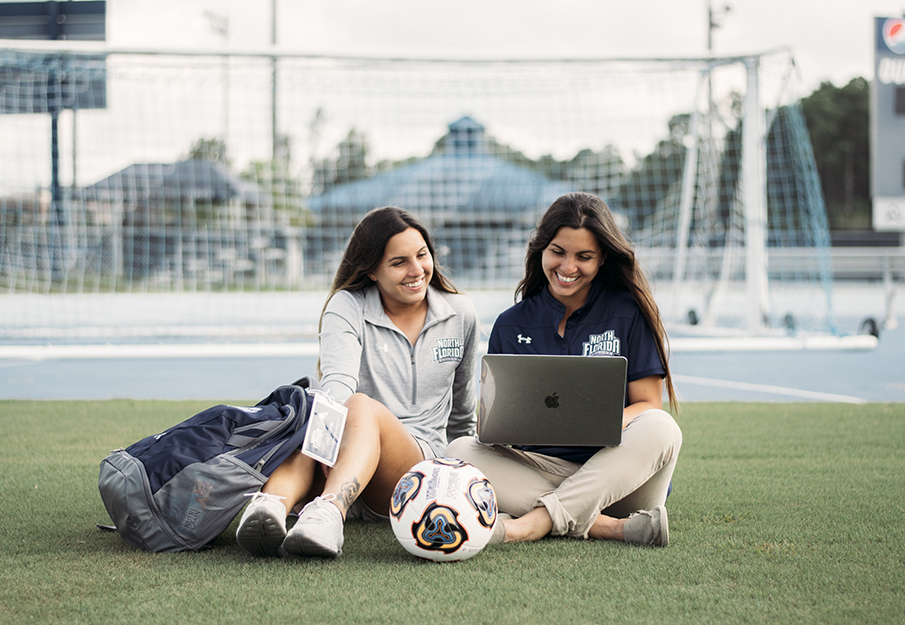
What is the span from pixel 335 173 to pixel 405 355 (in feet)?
51.7

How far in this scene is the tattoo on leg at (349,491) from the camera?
2.55 metres

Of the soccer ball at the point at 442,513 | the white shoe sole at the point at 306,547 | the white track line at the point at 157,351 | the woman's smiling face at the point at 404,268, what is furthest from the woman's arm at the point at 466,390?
the white track line at the point at 157,351

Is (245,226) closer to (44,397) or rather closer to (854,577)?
(44,397)

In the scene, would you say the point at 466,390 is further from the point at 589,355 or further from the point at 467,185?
the point at 467,185

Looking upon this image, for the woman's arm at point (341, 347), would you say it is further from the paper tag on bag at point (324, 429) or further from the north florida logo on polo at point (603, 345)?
the north florida logo on polo at point (603, 345)

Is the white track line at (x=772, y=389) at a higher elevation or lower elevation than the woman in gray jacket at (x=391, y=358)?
lower

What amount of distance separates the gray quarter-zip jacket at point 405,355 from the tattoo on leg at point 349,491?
1.42 feet

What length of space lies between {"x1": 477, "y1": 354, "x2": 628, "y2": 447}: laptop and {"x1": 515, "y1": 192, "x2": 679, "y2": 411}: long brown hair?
15.8 inches

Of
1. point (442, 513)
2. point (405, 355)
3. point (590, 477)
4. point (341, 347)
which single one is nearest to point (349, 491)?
point (442, 513)

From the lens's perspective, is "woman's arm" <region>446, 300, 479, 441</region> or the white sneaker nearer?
the white sneaker

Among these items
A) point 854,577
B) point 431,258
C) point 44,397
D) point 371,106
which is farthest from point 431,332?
point 371,106

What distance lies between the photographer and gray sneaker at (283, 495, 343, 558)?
2.40 m

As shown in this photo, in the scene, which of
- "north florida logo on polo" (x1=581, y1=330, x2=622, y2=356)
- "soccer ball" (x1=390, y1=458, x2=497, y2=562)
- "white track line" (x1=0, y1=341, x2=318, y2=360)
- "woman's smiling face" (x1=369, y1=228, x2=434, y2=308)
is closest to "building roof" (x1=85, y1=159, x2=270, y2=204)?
"white track line" (x1=0, y1=341, x2=318, y2=360)

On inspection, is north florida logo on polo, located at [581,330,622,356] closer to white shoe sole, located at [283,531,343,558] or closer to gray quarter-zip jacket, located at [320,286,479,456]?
gray quarter-zip jacket, located at [320,286,479,456]
